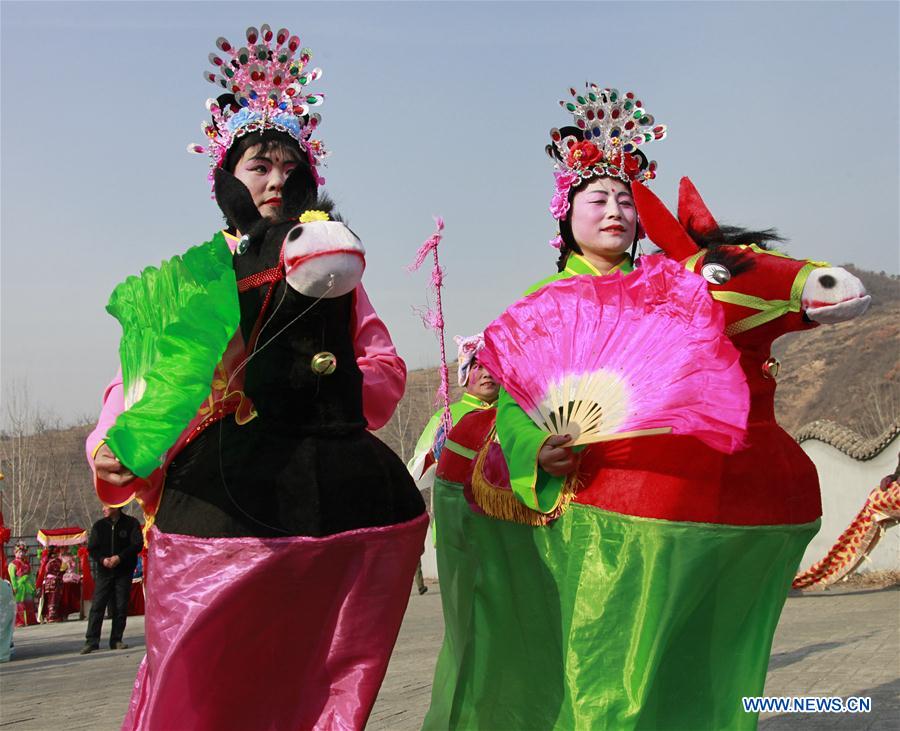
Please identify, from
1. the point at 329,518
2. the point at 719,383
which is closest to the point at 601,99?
the point at 719,383

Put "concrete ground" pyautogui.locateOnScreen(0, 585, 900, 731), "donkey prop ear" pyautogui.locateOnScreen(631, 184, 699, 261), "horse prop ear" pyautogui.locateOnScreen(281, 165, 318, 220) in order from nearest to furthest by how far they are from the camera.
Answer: "horse prop ear" pyautogui.locateOnScreen(281, 165, 318, 220), "donkey prop ear" pyautogui.locateOnScreen(631, 184, 699, 261), "concrete ground" pyautogui.locateOnScreen(0, 585, 900, 731)

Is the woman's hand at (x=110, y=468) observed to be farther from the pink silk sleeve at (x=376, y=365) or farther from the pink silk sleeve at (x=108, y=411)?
the pink silk sleeve at (x=376, y=365)

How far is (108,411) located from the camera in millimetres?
3225

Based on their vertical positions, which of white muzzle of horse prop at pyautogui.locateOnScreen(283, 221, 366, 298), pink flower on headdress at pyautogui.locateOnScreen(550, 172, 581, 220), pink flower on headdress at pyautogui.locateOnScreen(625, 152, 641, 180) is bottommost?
white muzzle of horse prop at pyautogui.locateOnScreen(283, 221, 366, 298)

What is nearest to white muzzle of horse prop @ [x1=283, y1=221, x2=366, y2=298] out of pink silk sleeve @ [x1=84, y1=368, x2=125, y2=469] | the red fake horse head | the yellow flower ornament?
the yellow flower ornament

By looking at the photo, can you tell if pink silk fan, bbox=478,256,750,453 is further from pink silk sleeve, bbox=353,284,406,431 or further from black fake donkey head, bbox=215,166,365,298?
black fake donkey head, bbox=215,166,365,298

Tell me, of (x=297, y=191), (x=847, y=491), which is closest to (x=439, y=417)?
(x=297, y=191)

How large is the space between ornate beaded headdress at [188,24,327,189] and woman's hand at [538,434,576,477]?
4.47 ft

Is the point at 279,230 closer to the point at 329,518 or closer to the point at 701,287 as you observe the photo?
the point at 329,518

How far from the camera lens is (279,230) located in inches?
128

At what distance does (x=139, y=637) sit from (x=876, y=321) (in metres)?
45.5

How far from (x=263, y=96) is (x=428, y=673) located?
16.5 feet

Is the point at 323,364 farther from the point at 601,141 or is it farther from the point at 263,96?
the point at 601,141

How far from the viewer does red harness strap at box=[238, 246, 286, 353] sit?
3160 millimetres
